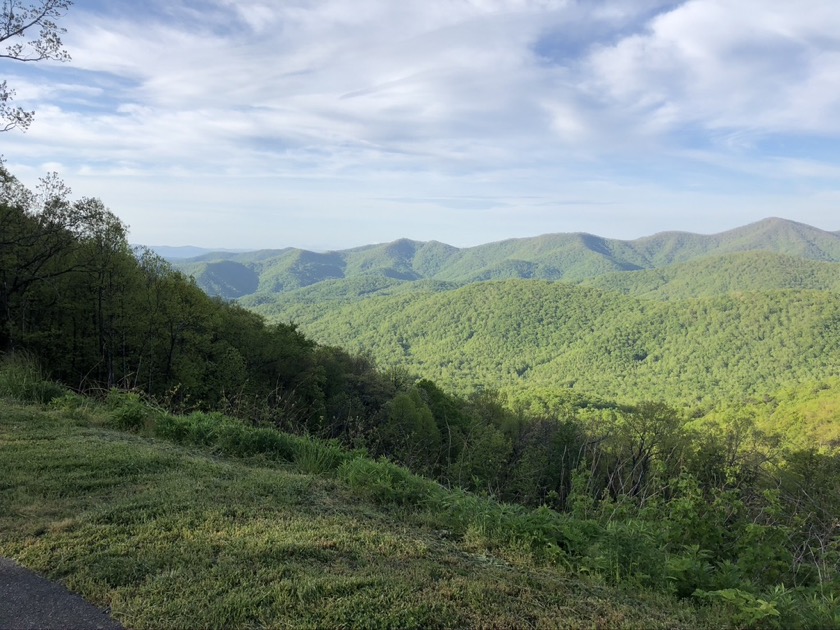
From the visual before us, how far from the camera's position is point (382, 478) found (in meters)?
5.40

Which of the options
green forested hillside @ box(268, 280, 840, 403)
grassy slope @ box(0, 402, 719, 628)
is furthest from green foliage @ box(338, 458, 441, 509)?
green forested hillside @ box(268, 280, 840, 403)

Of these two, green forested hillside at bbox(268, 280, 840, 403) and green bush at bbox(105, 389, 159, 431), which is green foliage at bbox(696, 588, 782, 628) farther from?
green forested hillside at bbox(268, 280, 840, 403)

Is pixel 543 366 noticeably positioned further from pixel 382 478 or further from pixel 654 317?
pixel 382 478

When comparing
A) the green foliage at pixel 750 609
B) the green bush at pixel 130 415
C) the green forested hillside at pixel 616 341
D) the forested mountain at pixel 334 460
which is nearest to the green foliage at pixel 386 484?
the forested mountain at pixel 334 460

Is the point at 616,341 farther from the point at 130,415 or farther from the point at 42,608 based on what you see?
the point at 42,608

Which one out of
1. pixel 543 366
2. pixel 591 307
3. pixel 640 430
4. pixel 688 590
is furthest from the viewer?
pixel 591 307

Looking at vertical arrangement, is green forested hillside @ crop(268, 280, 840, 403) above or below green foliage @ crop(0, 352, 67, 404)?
below

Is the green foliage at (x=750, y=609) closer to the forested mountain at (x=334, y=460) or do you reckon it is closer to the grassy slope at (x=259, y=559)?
the forested mountain at (x=334, y=460)

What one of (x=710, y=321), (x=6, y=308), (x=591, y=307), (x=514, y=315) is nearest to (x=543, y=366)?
(x=514, y=315)

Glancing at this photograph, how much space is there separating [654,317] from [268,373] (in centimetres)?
17991

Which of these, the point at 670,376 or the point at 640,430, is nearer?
the point at 640,430

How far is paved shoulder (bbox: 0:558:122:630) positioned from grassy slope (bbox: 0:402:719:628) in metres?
0.07

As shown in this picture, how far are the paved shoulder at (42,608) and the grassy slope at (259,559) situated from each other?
7 cm

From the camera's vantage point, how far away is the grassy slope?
2.82 m
